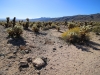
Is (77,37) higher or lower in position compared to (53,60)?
higher

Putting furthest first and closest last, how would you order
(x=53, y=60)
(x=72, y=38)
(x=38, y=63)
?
(x=72, y=38)
(x=53, y=60)
(x=38, y=63)

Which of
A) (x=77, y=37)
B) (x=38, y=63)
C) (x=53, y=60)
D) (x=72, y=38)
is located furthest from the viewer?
(x=77, y=37)

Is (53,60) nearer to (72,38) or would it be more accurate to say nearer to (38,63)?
(38,63)

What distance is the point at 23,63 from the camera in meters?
6.20

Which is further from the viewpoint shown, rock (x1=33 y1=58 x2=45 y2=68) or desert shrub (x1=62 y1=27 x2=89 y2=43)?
desert shrub (x1=62 y1=27 x2=89 y2=43)

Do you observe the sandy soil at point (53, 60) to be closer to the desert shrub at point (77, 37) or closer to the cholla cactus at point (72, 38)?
the cholla cactus at point (72, 38)

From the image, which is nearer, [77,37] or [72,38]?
[72,38]

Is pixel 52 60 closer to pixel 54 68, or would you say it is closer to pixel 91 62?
pixel 54 68

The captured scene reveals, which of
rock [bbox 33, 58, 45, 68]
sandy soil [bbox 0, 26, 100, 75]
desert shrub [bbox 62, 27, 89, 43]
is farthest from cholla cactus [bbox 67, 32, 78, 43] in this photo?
rock [bbox 33, 58, 45, 68]

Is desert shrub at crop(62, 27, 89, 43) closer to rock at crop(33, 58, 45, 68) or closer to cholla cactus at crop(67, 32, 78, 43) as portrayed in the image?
cholla cactus at crop(67, 32, 78, 43)

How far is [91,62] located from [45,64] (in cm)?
247

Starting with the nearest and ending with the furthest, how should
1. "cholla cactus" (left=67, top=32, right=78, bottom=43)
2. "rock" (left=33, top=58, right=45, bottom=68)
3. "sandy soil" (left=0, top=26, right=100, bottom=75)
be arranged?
"sandy soil" (left=0, top=26, right=100, bottom=75) → "rock" (left=33, top=58, right=45, bottom=68) → "cholla cactus" (left=67, top=32, right=78, bottom=43)

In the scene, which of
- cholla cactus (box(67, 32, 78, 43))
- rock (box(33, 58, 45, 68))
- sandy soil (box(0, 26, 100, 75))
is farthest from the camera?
cholla cactus (box(67, 32, 78, 43))

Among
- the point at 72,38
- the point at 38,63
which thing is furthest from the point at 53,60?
the point at 72,38
